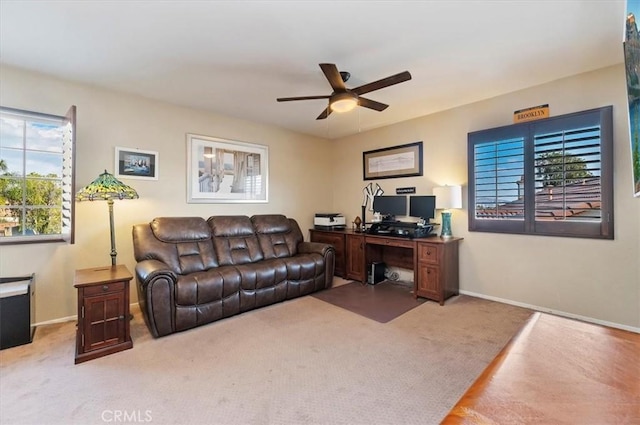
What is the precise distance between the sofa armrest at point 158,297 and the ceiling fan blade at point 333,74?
2253 mm

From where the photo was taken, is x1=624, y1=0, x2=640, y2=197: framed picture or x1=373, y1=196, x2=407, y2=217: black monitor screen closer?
x1=624, y1=0, x2=640, y2=197: framed picture

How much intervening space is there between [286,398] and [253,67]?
2.75m

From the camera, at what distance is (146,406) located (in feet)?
5.57

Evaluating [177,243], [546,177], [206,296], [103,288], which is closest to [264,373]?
[206,296]

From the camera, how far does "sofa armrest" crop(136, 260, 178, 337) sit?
2.52 meters

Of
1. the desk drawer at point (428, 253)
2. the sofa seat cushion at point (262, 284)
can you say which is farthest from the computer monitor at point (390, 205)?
the sofa seat cushion at point (262, 284)

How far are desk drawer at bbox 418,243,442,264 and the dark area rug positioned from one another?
0.51 meters

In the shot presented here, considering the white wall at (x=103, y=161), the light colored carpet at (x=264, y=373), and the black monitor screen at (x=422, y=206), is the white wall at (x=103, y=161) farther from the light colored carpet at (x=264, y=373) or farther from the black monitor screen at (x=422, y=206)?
the black monitor screen at (x=422, y=206)

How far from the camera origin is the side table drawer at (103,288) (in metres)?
2.25

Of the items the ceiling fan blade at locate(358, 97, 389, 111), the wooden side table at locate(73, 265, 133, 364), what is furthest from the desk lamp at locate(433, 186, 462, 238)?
the wooden side table at locate(73, 265, 133, 364)

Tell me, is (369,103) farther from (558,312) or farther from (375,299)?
(558,312)

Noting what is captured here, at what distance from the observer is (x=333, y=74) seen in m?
2.26

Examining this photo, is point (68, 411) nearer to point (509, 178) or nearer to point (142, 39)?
point (142, 39)

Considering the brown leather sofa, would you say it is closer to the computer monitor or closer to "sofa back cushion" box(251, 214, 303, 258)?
"sofa back cushion" box(251, 214, 303, 258)
